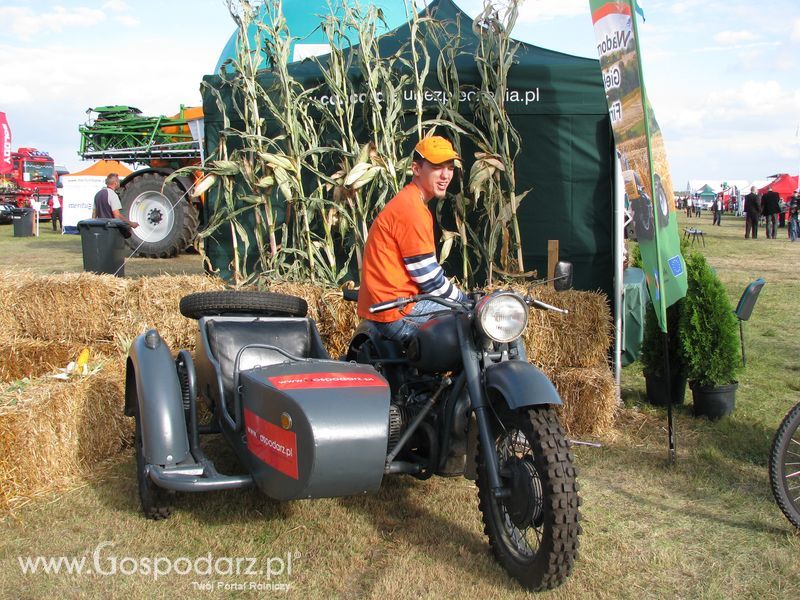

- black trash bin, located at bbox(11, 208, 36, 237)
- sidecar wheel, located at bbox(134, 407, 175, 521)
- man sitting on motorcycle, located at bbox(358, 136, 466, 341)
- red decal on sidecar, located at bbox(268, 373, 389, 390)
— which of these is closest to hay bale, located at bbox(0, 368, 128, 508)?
sidecar wheel, located at bbox(134, 407, 175, 521)

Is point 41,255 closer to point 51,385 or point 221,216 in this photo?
point 221,216

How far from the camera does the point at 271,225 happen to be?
641 cm

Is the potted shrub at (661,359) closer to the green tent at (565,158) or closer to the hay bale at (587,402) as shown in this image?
the hay bale at (587,402)

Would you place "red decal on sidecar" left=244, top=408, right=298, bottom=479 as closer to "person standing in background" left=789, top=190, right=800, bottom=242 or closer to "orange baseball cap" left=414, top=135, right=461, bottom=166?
"orange baseball cap" left=414, top=135, right=461, bottom=166

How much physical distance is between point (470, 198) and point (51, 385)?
11.6ft

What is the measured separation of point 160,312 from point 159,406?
2.35 m

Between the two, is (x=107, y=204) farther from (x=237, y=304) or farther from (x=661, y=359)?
(x=661, y=359)

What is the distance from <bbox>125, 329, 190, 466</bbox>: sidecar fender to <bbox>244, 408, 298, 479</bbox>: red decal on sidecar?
37 cm

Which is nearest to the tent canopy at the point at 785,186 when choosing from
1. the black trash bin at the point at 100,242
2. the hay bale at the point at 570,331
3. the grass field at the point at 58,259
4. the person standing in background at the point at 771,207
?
the person standing in background at the point at 771,207

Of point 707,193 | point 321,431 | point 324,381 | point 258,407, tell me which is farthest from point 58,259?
point 707,193

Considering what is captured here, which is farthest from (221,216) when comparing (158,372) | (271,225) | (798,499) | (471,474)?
(798,499)

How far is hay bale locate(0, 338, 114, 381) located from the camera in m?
5.81

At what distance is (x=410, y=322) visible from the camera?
3.63 metres

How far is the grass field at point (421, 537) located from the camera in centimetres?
303
